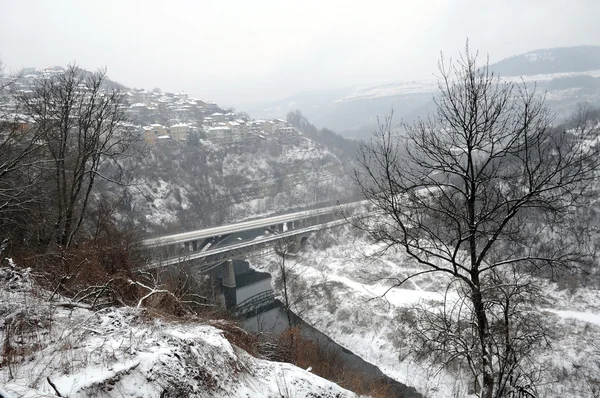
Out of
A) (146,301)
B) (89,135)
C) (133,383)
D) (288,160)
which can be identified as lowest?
(288,160)

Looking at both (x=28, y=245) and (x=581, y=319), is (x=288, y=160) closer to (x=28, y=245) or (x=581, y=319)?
(x=581, y=319)

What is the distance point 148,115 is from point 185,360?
290 feet

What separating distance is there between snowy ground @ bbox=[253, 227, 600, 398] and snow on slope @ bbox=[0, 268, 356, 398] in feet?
31.2

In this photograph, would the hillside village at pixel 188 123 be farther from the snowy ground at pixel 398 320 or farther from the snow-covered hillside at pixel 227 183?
the snowy ground at pixel 398 320

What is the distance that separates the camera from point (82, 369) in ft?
11.0

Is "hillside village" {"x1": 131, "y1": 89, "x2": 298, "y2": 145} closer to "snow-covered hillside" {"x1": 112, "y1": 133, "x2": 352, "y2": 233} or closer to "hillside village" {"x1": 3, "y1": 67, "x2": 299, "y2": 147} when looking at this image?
"hillside village" {"x1": 3, "y1": 67, "x2": 299, "y2": 147}

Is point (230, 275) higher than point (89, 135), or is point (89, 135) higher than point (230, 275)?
point (89, 135)

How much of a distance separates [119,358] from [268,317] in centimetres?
2544

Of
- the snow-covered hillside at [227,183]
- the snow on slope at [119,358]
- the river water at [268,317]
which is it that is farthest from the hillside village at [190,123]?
the snow on slope at [119,358]

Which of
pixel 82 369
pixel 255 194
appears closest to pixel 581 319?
pixel 82 369

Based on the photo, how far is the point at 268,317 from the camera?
91.3 ft

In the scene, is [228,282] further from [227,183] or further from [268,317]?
[227,183]

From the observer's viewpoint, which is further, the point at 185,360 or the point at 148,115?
the point at 148,115

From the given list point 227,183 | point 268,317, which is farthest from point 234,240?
point 268,317
